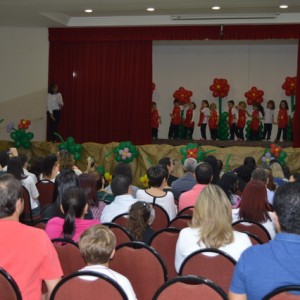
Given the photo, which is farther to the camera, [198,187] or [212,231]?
[198,187]

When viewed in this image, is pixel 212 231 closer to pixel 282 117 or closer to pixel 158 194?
pixel 158 194

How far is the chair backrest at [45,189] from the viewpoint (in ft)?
19.0

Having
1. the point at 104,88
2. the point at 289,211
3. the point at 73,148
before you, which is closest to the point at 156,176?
the point at 289,211

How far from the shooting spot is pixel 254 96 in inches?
552

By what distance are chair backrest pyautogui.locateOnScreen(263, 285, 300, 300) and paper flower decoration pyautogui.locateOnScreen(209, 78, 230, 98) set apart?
12.5m

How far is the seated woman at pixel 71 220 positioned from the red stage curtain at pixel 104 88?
9.50 metres

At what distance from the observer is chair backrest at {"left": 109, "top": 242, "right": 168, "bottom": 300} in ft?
10.0

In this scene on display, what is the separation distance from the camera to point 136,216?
141 inches

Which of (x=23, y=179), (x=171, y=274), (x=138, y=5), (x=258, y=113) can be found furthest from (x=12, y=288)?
(x=258, y=113)

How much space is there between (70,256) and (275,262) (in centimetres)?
144

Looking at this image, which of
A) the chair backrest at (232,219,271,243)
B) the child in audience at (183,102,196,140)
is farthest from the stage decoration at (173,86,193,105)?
the chair backrest at (232,219,271,243)

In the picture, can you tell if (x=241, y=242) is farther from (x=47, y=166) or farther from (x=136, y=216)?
(x=47, y=166)

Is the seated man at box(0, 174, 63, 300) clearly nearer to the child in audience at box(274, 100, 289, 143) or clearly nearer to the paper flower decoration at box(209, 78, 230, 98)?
the child in audience at box(274, 100, 289, 143)

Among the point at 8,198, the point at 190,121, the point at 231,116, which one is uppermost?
the point at 231,116
